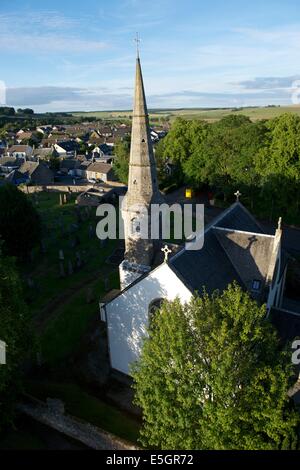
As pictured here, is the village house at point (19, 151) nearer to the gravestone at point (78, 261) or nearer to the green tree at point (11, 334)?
the gravestone at point (78, 261)

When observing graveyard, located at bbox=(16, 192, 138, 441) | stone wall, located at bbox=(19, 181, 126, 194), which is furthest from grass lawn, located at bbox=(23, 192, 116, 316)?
stone wall, located at bbox=(19, 181, 126, 194)

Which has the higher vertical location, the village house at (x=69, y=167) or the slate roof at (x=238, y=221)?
the village house at (x=69, y=167)

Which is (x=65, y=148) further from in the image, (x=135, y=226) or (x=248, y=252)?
(x=248, y=252)

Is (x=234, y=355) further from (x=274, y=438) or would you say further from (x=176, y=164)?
(x=176, y=164)

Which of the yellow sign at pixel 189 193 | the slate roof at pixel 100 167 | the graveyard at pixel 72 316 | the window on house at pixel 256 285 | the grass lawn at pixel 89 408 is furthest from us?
the slate roof at pixel 100 167

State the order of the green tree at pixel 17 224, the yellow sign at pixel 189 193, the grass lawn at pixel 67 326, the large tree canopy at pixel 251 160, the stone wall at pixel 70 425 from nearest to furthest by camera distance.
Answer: the stone wall at pixel 70 425 < the grass lawn at pixel 67 326 < the green tree at pixel 17 224 < the large tree canopy at pixel 251 160 < the yellow sign at pixel 189 193

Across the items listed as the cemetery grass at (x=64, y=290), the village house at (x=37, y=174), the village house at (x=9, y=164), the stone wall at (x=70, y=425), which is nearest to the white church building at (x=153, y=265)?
the stone wall at (x=70, y=425)

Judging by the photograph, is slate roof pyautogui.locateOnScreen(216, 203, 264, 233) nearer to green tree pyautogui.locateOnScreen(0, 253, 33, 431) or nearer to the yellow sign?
green tree pyautogui.locateOnScreen(0, 253, 33, 431)
